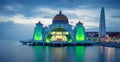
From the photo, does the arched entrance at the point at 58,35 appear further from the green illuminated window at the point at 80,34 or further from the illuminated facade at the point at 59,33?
the green illuminated window at the point at 80,34

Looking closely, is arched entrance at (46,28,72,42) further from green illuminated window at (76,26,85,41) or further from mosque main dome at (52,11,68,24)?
green illuminated window at (76,26,85,41)

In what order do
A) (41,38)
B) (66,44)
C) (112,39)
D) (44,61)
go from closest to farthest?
(44,61) → (66,44) → (41,38) → (112,39)

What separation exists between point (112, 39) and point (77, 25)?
13439 mm

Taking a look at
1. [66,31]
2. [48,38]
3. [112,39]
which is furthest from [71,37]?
[112,39]

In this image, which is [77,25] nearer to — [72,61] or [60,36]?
[60,36]

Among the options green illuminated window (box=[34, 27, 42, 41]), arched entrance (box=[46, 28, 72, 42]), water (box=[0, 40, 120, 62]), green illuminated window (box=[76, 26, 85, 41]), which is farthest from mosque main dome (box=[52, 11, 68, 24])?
water (box=[0, 40, 120, 62])

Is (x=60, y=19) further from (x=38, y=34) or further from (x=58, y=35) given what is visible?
(x=38, y=34)

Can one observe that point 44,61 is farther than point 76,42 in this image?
No

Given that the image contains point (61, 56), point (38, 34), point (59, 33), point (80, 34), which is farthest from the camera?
point (59, 33)

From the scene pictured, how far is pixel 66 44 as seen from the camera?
57188mm

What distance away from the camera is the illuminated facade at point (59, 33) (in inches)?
2397

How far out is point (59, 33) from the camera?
204 feet

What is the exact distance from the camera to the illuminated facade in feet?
200

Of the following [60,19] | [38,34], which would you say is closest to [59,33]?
[60,19]
